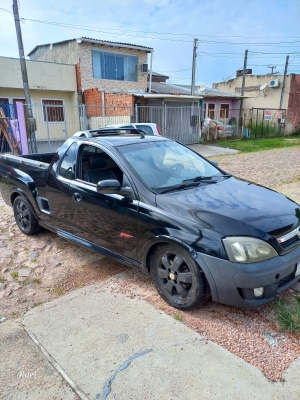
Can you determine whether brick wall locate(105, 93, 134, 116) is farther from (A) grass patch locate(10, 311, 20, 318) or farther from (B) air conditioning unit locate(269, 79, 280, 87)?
(B) air conditioning unit locate(269, 79, 280, 87)

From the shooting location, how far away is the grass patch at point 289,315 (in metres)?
2.60

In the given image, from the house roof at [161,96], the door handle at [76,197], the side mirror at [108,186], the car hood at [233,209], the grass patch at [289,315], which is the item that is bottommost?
the grass patch at [289,315]

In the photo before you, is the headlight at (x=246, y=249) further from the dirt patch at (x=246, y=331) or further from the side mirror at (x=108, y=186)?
the side mirror at (x=108, y=186)

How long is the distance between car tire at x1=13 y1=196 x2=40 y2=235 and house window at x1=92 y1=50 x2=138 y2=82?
16271 millimetres

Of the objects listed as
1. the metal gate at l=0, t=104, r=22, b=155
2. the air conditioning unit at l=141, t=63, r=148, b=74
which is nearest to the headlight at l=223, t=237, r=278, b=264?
the metal gate at l=0, t=104, r=22, b=155

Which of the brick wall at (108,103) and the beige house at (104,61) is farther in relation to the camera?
the beige house at (104,61)

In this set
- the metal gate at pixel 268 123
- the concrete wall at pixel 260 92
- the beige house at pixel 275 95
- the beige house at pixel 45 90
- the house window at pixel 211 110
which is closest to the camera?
the beige house at pixel 45 90

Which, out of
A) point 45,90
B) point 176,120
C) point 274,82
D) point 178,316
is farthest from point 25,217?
point 274,82

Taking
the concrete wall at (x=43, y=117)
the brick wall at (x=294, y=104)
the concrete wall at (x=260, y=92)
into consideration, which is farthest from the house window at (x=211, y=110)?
the concrete wall at (x=43, y=117)

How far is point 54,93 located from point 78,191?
17.8m

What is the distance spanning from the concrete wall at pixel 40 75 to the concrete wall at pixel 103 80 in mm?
806

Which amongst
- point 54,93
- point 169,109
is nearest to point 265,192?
point 169,109

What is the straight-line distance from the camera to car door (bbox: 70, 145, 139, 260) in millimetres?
3123

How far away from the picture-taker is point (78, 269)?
380 centimetres
